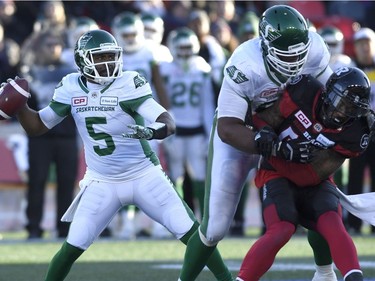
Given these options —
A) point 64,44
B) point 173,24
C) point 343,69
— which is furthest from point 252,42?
point 173,24

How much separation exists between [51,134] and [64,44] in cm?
146

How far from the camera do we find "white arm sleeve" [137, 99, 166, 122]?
5883 mm

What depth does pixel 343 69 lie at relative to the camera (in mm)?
5320

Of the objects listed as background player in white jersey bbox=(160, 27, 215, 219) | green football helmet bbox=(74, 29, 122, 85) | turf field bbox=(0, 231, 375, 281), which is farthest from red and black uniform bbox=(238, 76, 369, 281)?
background player in white jersey bbox=(160, 27, 215, 219)

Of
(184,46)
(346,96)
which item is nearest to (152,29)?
(184,46)

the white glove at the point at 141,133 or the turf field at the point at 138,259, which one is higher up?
the white glove at the point at 141,133

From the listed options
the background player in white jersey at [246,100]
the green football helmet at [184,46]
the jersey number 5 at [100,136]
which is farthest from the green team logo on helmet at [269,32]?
the green football helmet at [184,46]

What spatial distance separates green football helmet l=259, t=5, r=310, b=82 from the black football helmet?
0.69 feet

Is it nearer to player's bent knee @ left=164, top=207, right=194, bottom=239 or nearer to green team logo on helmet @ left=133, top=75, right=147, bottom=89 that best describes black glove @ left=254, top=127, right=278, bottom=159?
player's bent knee @ left=164, top=207, right=194, bottom=239

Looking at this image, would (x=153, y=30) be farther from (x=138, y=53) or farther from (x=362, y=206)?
(x=362, y=206)

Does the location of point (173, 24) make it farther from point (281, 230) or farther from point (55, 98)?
point (281, 230)

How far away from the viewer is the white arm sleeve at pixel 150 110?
5.88 meters

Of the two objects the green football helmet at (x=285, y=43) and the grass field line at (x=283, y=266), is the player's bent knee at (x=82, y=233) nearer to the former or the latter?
the green football helmet at (x=285, y=43)

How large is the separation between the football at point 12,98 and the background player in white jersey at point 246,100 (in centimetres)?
103
